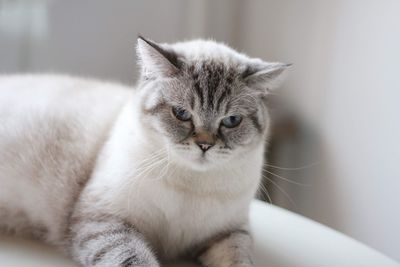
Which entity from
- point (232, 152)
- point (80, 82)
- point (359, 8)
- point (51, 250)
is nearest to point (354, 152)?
point (359, 8)

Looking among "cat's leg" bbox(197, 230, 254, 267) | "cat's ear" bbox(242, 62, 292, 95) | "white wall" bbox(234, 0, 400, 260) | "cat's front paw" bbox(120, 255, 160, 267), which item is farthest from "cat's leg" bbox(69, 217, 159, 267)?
"white wall" bbox(234, 0, 400, 260)

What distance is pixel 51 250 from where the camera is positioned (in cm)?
133

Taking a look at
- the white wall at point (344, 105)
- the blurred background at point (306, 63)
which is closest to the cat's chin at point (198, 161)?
the blurred background at point (306, 63)

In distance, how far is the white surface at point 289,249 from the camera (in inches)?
50.3

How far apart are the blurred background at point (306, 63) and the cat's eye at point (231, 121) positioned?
0.33 meters

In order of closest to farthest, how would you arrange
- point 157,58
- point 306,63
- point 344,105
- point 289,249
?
point 157,58 < point 289,249 < point 344,105 < point 306,63

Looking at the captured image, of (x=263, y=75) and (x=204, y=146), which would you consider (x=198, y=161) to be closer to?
(x=204, y=146)

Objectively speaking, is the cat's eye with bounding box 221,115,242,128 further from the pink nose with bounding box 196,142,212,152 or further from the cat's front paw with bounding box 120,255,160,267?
the cat's front paw with bounding box 120,255,160,267

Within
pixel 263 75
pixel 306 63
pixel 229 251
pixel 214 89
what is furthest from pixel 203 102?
pixel 306 63

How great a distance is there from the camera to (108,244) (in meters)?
1.22

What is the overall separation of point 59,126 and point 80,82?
0.24 metres

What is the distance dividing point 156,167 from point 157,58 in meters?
0.25

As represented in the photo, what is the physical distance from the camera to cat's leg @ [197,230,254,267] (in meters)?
1.29

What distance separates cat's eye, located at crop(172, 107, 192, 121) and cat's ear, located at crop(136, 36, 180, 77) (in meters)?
0.08
